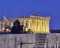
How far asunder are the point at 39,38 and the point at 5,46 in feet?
5.13

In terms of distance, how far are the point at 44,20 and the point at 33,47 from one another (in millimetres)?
29233

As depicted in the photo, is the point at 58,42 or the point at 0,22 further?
the point at 0,22

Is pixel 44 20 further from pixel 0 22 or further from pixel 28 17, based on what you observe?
pixel 0 22

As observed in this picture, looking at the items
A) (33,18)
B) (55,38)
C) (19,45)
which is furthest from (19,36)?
(33,18)

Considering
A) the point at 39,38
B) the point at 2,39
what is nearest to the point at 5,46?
the point at 2,39

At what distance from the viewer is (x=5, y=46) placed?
52.1 ft

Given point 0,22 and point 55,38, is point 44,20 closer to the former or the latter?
point 0,22

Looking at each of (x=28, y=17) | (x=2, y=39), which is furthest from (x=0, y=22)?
(x=2, y=39)

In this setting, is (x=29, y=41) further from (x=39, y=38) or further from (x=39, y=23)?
(x=39, y=23)

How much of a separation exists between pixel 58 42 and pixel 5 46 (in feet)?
7.73

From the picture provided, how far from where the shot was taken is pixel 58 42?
1556 centimetres

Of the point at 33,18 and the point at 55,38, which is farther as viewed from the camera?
the point at 33,18

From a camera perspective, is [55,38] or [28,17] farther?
[28,17]

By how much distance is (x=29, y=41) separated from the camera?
15695mm
